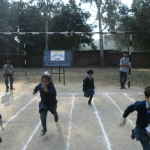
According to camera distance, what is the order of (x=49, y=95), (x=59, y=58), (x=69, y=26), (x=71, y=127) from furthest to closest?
(x=69, y=26)
(x=59, y=58)
(x=71, y=127)
(x=49, y=95)

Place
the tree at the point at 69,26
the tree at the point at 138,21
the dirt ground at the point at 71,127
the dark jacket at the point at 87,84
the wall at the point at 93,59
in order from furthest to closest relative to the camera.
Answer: the tree at the point at 69,26
the wall at the point at 93,59
the tree at the point at 138,21
the dark jacket at the point at 87,84
the dirt ground at the point at 71,127

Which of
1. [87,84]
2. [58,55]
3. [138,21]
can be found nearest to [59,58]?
[58,55]

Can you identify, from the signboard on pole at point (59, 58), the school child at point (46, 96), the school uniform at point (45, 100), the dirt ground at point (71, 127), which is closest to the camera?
the dirt ground at point (71, 127)

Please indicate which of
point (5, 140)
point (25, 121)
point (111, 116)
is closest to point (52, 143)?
point (5, 140)

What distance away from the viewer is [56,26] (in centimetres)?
3069

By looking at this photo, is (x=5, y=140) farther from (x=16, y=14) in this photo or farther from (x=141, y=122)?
A: (x=16, y=14)

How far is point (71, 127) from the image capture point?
4.95 metres

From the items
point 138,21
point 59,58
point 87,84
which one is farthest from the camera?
point 138,21

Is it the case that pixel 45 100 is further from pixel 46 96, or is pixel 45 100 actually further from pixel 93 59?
pixel 93 59

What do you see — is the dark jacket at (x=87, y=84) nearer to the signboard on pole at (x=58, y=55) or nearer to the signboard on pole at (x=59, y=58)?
the signboard on pole at (x=59, y=58)

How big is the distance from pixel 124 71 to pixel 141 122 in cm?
777

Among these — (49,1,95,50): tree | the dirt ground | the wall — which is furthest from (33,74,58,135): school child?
(49,1,95,50): tree

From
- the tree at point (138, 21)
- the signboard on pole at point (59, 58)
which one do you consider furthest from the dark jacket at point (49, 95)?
the tree at point (138, 21)

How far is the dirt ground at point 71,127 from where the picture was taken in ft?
13.0
